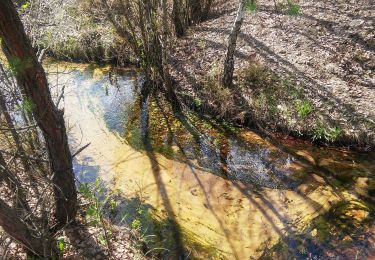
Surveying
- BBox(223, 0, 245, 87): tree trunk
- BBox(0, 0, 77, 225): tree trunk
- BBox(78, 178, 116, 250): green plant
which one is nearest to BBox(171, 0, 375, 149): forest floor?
BBox(223, 0, 245, 87): tree trunk

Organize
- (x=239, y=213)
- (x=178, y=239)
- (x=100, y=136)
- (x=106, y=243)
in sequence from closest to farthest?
1. (x=106, y=243)
2. (x=178, y=239)
3. (x=239, y=213)
4. (x=100, y=136)

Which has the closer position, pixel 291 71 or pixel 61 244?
pixel 61 244

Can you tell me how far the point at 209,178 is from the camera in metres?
6.48

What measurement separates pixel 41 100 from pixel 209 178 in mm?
3595

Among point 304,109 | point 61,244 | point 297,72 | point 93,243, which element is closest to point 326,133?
point 304,109

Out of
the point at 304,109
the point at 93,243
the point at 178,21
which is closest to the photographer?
the point at 93,243

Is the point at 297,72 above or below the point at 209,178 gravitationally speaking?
above

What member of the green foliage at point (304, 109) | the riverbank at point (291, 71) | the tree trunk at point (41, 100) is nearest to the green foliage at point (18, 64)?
the tree trunk at point (41, 100)

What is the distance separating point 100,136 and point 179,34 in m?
4.59

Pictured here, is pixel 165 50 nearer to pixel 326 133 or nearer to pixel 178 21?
pixel 178 21

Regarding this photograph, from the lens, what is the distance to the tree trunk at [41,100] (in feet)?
10.7

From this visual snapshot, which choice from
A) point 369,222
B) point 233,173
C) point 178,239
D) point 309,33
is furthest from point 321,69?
point 178,239

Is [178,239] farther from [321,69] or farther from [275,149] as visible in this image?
[321,69]

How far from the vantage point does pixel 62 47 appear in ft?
36.3
